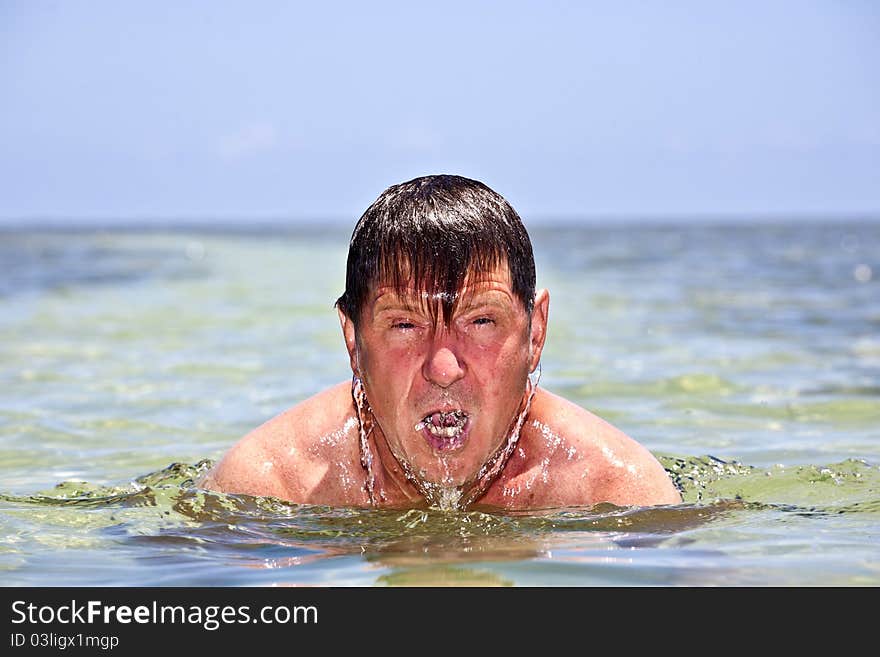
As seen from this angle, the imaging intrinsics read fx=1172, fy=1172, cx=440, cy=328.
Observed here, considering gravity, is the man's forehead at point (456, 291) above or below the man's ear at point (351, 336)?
above

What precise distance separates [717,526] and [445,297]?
1.30 meters

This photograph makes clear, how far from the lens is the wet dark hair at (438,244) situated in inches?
143

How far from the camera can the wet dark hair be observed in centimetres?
363

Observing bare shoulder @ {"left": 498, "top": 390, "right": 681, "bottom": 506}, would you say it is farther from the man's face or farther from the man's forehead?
the man's forehead

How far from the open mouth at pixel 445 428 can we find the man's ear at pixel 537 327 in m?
0.33

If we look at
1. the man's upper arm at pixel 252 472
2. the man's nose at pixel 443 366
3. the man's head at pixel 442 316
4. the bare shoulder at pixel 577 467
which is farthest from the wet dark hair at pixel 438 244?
the man's upper arm at pixel 252 472

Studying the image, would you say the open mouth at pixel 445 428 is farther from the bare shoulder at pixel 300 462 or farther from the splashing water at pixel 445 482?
the bare shoulder at pixel 300 462

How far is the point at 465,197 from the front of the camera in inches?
148

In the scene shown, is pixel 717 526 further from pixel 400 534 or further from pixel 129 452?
pixel 129 452

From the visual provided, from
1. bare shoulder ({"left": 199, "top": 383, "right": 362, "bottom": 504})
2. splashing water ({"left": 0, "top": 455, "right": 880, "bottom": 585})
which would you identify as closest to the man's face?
splashing water ({"left": 0, "top": 455, "right": 880, "bottom": 585})

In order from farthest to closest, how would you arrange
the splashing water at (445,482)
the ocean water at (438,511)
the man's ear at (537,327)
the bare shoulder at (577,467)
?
the bare shoulder at (577,467)
the splashing water at (445,482)
the man's ear at (537,327)
the ocean water at (438,511)

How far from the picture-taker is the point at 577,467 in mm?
4148
